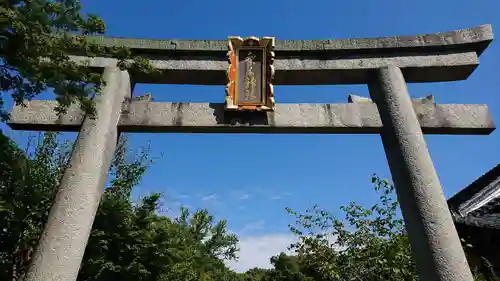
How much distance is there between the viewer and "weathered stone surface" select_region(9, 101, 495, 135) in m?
5.28

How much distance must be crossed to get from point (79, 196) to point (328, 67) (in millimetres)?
3917

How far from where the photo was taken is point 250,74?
5602 millimetres

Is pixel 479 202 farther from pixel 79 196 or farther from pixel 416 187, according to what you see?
pixel 79 196

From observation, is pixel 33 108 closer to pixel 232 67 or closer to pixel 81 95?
pixel 81 95

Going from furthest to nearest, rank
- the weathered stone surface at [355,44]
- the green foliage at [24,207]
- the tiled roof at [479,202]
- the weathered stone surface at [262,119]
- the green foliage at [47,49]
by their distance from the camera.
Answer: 1. the green foliage at [24,207]
2. the weathered stone surface at [355,44]
3. the tiled roof at [479,202]
4. the weathered stone surface at [262,119]
5. the green foliage at [47,49]

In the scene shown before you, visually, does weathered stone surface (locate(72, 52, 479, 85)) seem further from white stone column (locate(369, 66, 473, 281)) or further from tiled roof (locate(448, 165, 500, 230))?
tiled roof (locate(448, 165, 500, 230))

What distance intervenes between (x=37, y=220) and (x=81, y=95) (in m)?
5.59

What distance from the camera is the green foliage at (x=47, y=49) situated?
3.75 metres

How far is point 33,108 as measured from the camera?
530 cm

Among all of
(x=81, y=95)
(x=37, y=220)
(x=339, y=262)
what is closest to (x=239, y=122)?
(x=81, y=95)

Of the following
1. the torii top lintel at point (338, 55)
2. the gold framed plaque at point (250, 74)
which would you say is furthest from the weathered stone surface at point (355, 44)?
the gold framed plaque at point (250, 74)

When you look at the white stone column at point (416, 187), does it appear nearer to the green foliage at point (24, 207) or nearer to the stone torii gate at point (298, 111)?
the stone torii gate at point (298, 111)

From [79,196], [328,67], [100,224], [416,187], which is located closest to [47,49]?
[79,196]

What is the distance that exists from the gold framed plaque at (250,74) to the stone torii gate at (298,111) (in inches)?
0.6
